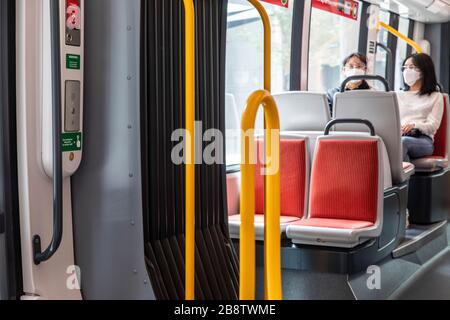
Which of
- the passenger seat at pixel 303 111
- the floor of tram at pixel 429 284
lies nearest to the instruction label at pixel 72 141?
the floor of tram at pixel 429 284

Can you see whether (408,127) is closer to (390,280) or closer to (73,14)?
(390,280)

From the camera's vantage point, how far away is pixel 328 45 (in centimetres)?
706

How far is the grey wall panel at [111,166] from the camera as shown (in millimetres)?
2236

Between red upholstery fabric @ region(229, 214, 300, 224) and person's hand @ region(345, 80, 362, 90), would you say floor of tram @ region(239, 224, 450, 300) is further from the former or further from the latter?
person's hand @ region(345, 80, 362, 90)

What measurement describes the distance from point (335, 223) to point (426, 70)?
2.83 metres

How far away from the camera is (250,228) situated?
74.2 inches

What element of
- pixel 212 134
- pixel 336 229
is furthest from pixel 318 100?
pixel 212 134

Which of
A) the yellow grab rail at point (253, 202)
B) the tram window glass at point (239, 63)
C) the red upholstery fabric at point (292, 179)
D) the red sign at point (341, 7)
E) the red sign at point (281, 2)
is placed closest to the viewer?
the yellow grab rail at point (253, 202)

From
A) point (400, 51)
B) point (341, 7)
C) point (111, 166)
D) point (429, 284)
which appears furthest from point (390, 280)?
point (400, 51)

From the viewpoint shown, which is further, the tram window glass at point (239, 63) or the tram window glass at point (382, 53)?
the tram window glass at point (382, 53)

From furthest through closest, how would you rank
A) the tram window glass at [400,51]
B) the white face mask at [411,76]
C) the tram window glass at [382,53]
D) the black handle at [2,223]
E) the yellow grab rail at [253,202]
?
the tram window glass at [400,51], the tram window glass at [382,53], the white face mask at [411,76], the black handle at [2,223], the yellow grab rail at [253,202]

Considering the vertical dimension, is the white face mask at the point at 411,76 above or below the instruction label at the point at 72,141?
above

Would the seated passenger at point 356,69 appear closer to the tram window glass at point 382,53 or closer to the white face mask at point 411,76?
the white face mask at point 411,76
